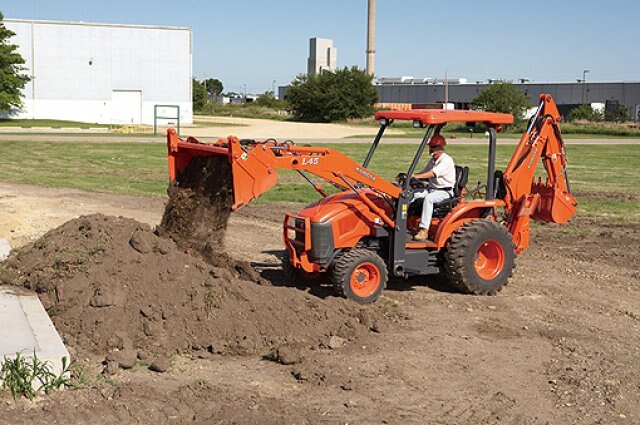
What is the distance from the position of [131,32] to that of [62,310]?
55.7m

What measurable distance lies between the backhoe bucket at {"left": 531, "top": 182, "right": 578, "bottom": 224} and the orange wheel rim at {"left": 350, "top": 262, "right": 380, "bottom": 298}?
2910 millimetres

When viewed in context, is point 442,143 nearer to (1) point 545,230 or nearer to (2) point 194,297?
(2) point 194,297

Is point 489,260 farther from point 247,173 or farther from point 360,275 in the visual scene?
point 247,173

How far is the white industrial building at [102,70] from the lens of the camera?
58438 mm

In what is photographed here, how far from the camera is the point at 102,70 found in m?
60.1

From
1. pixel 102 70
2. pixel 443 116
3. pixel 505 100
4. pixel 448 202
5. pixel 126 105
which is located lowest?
pixel 448 202

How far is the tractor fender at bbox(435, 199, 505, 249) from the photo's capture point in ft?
30.5

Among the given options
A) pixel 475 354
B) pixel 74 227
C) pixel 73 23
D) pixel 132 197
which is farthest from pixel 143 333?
pixel 73 23

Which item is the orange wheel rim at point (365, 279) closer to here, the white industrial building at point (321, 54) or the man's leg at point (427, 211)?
the man's leg at point (427, 211)

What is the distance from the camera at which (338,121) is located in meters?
78.6

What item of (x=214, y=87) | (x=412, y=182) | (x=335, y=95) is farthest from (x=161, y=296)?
(x=214, y=87)

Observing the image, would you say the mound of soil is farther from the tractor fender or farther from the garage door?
the garage door

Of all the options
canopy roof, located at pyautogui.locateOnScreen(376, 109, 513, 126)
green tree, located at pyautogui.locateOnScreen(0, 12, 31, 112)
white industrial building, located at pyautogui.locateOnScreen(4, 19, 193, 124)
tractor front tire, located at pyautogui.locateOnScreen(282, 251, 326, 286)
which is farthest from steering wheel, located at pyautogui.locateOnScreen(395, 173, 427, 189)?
white industrial building, located at pyautogui.locateOnScreen(4, 19, 193, 124)

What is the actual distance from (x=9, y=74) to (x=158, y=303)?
52.8 m
